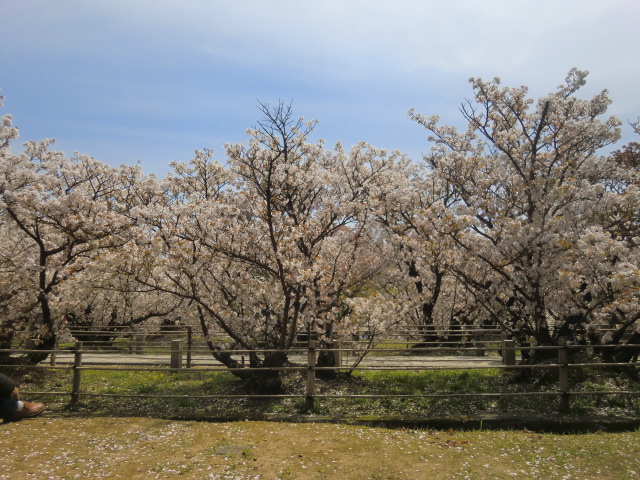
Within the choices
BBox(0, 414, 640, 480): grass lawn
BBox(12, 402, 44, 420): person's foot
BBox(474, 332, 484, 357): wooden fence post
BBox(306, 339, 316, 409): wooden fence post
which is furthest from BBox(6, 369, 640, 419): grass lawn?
BBox(474, 332, 484, 357): wooden fence post

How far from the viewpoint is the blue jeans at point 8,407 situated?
8.10m

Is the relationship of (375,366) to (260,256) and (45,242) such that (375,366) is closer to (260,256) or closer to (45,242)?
(260,256)

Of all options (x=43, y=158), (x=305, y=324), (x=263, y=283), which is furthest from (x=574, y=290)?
(x=43, y=158)

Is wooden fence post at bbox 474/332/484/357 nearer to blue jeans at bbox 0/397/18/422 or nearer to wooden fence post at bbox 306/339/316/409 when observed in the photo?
wooden fence post at bbox 306/339/316/409

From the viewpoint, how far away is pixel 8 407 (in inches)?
320

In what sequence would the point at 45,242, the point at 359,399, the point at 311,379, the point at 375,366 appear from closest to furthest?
the point at 311,379
the point at 359,399
the point at 375,366
the point at 45,242

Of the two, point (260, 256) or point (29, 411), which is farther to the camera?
point (260, 256)

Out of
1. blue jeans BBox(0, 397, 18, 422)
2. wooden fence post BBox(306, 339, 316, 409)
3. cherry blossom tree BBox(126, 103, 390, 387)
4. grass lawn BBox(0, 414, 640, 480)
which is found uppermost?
cherry blossom tree BBox(126, 103, 390, 387)

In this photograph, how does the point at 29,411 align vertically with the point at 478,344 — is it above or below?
below

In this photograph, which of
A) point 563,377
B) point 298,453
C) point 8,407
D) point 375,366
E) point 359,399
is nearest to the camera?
point 298,453

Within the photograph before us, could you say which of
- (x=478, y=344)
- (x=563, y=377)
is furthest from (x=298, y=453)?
(x=478, y=344)

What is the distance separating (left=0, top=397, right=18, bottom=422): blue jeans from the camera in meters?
8.10

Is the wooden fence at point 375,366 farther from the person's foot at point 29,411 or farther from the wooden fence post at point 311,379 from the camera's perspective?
the person's foot at point 29,411

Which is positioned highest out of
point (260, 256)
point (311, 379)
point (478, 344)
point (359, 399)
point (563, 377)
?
point (260, 256)
